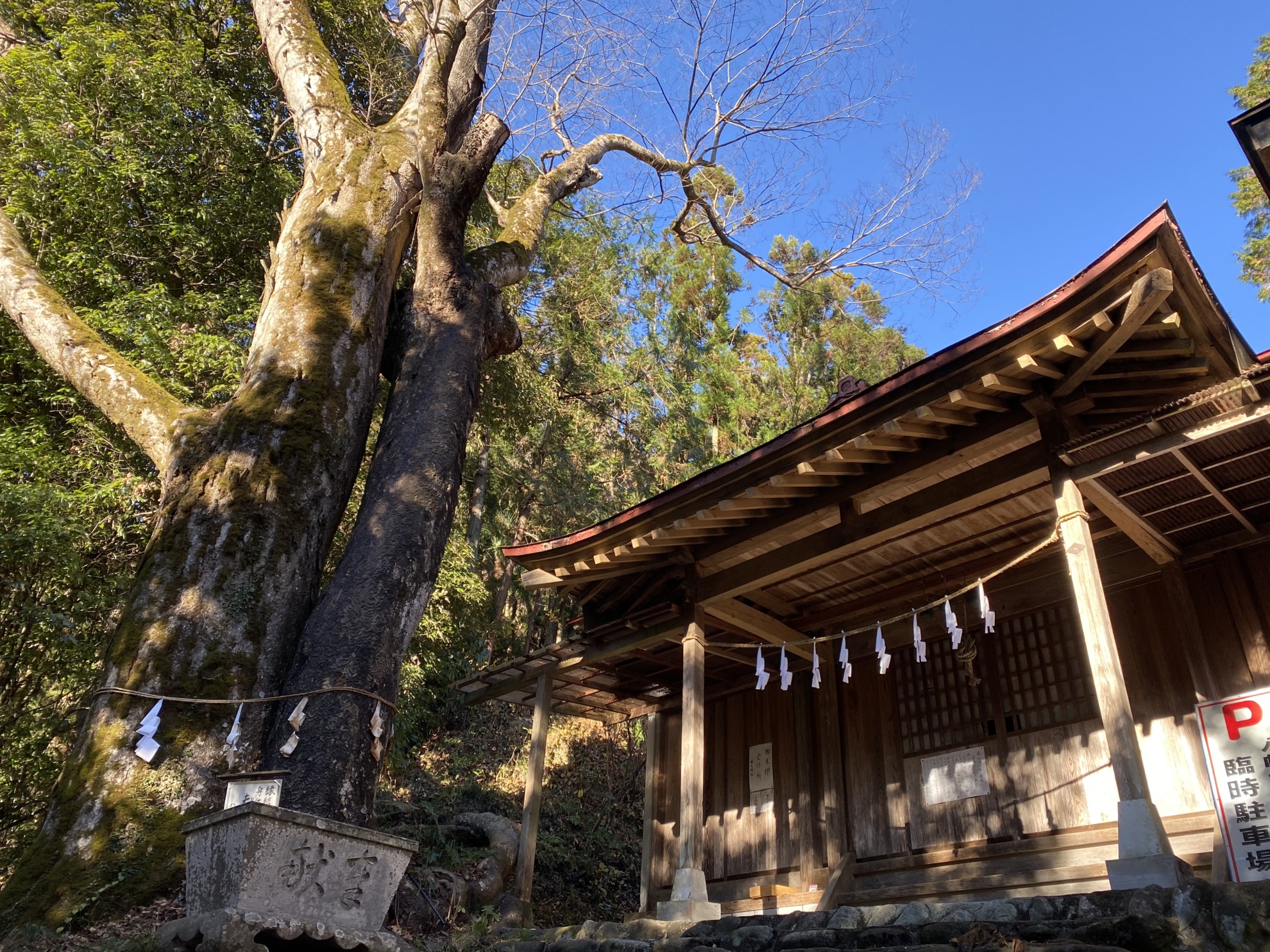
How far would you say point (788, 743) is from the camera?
28.9 ft

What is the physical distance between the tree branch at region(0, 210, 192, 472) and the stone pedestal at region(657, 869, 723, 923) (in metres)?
4.96

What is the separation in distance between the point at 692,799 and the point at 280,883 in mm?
3534

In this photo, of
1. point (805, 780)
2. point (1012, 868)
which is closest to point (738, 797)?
point (805, 780)

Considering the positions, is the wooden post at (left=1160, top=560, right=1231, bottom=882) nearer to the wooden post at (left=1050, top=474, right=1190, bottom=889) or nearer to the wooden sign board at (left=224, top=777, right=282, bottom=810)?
the wooden post at (left=1050, top=474, right=1190, bottom=889)

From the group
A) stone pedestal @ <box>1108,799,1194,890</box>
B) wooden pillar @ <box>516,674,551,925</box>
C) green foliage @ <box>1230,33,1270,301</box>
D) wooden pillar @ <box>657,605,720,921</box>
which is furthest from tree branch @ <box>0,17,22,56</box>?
green foliage @ <box>1230,33,1270,301</box>

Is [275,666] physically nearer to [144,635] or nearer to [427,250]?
[144,635]

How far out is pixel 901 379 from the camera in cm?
577

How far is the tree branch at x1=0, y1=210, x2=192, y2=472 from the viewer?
677 cm

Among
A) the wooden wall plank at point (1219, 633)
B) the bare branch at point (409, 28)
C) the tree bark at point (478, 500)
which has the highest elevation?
the bare branch at point (409, 28)

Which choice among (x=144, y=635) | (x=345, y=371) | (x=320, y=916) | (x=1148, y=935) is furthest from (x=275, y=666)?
(x=1148, y=935)

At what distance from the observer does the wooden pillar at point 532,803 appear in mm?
8266

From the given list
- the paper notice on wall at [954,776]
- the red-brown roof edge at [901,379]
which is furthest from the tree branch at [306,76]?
the paper notice on wall at [954,776]

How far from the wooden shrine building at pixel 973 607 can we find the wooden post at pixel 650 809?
0.05 metres

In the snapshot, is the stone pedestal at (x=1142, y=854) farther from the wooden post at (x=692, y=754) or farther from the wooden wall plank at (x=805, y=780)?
the wooden wall plank at (x=805, y=780)
